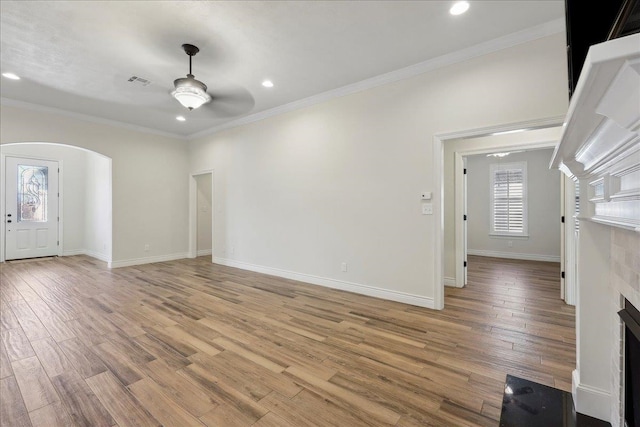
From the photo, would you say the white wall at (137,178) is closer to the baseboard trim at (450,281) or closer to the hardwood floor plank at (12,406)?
the hardwood floor plank at (12,406)

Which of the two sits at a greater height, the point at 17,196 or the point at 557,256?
the point at 17,196

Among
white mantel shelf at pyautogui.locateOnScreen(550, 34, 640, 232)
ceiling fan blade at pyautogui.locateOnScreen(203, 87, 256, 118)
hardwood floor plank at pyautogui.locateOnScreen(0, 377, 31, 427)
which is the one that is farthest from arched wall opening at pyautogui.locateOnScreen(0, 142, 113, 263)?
white mantel shelf at pyautogui.locateOnScreen(550, 34, 640, 232)

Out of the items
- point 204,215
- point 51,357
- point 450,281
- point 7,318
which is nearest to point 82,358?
point 51,357

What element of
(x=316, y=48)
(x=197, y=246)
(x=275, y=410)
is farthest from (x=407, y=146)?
(x=197, y=246)

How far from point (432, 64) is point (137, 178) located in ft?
20.2

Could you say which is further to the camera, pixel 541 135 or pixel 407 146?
pixel 541 135

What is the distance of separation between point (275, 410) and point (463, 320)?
88.7 inches

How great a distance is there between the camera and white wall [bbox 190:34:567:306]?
113 inches

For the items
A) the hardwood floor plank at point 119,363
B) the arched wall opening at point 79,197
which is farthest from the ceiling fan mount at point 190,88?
the arched wall opening at point 79,197

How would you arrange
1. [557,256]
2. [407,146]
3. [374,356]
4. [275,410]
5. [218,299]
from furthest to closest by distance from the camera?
[557,256] → [218,299] → [407,146] → [374,356] → [275,410]

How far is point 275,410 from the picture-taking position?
1.67 metres

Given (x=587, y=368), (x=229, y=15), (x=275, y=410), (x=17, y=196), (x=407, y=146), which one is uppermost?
(x=229, y=15)

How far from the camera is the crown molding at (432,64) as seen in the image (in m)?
2.65

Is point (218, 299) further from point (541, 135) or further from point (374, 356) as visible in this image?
point (541, 135)
